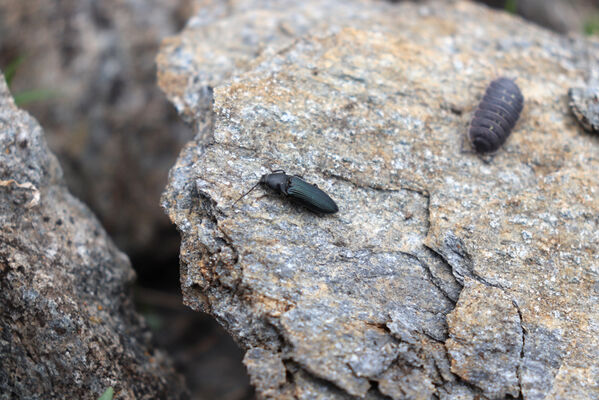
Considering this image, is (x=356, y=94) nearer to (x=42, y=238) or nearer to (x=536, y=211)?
(x=536, y=211)

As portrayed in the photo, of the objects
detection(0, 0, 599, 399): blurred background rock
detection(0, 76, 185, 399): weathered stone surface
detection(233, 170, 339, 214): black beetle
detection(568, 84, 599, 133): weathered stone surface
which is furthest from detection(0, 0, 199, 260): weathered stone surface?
detection(568, 84, 599, 133): weathered stone surface

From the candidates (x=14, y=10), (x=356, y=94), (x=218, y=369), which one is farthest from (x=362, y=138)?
(x=14, y=10)

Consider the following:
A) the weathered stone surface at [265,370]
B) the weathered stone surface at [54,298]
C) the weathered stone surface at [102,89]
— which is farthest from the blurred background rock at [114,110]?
the weathered stone surface at [265,370]

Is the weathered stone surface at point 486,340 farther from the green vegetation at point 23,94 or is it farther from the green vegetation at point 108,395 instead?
the green vegetation at point 23,94

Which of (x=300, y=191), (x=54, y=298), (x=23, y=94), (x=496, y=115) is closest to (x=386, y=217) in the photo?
(x=300, y=191)

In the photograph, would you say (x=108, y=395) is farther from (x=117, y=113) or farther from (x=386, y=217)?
(x=117, y=113)

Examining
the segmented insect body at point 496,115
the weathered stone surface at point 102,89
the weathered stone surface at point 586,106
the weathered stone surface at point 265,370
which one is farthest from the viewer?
the weathered stone surface at point 102,89
